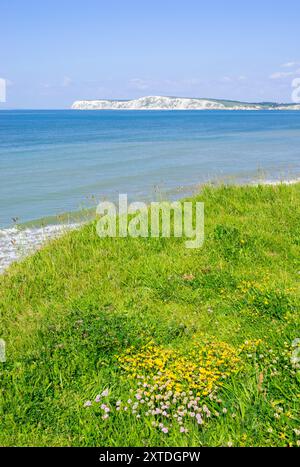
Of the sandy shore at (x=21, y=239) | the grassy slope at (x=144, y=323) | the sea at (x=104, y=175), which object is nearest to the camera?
the grassy slope at (x=144, y=323)

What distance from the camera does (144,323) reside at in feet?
23.0

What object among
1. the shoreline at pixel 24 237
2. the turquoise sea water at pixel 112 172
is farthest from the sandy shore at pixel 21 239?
the turquoise sea water at pixel 112 172

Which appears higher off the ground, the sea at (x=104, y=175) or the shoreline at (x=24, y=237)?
the sea at (x=104, y=175)

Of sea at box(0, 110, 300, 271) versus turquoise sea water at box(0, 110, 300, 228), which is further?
turquoise sea water at box(0, 110, 300, 228)

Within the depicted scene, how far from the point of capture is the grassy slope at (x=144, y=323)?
5020mm

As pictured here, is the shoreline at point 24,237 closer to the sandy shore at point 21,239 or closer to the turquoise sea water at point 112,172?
the sandy shore at point 21,239

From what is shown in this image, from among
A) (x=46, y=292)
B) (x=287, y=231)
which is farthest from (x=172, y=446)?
(x=287, y=231)

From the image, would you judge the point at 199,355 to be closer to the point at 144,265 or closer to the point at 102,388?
the point at 102,388

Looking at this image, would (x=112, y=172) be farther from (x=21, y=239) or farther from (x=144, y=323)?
(x=144, y=323)

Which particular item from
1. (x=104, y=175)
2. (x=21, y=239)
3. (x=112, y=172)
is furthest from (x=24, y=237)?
(x=112, y=172)

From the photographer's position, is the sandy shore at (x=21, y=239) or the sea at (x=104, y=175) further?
the sea at (x=104, y=175)

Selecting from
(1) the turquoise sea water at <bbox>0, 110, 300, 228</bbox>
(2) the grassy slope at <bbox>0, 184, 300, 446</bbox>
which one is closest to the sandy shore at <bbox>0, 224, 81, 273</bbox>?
(1) the turquoise sea water at <bbox>0, 110, 300, 228</bbox>

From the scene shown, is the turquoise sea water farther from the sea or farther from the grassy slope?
the grassy slope

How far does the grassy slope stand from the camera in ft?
16.5
